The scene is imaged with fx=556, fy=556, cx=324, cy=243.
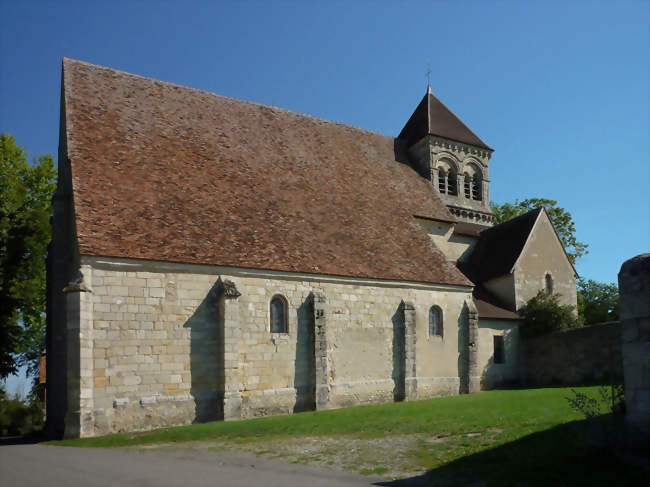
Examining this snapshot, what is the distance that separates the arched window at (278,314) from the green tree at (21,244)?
11817mm

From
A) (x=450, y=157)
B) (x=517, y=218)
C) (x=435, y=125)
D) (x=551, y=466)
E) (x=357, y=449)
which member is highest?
(x=435, y=125)

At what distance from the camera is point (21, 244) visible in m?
25.0

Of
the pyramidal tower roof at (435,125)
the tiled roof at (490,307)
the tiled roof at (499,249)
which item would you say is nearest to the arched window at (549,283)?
the tiled roof at (499,249)

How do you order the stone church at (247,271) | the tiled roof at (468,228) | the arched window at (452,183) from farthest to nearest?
the arched window at (452,183) < the tiled roof at (468,228) < the stone church at (247,271)

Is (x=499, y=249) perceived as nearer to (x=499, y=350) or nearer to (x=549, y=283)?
(x=549, y=283)

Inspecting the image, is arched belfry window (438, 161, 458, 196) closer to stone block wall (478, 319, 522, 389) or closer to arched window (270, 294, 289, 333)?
stone block wall (478, 319, 522, 389)

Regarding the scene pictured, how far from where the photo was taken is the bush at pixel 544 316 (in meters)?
26.7

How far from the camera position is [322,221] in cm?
2333

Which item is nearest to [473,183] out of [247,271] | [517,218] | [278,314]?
[517,218]

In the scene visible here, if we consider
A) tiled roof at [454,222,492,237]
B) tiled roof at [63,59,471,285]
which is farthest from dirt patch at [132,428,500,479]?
tiled roof at [454,222,492,237]

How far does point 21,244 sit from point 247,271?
12.2 metres

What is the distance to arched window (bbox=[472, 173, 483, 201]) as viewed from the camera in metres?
34.4

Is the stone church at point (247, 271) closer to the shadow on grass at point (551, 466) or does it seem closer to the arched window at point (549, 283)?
the arched window at point (549, 283)

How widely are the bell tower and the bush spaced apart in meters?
7.43
